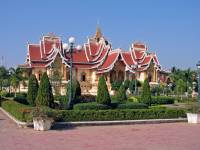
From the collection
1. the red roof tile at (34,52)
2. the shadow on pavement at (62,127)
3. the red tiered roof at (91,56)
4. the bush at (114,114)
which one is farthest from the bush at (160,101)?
the red roof tile at (34,52)

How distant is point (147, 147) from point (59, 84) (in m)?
27.9

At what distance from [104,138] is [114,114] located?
5.45m

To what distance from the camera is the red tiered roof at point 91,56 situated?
2194 inches

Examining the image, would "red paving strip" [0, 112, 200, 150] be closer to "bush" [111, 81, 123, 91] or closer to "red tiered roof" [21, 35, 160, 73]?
"bush" [111, 81, 123, 91]

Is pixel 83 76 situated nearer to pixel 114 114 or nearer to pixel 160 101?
pixel 160 101

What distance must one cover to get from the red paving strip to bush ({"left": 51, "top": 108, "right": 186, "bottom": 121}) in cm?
125

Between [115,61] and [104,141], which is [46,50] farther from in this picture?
[104,141]

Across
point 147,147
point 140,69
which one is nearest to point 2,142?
point 147,147

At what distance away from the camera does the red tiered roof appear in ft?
183

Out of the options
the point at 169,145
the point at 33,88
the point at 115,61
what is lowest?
the point at 169,145

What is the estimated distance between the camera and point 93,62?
198ft

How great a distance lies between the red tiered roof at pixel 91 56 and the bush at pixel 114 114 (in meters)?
33.2

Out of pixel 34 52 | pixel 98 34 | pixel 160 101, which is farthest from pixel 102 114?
pixel 98 34

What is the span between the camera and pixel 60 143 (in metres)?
13.3
